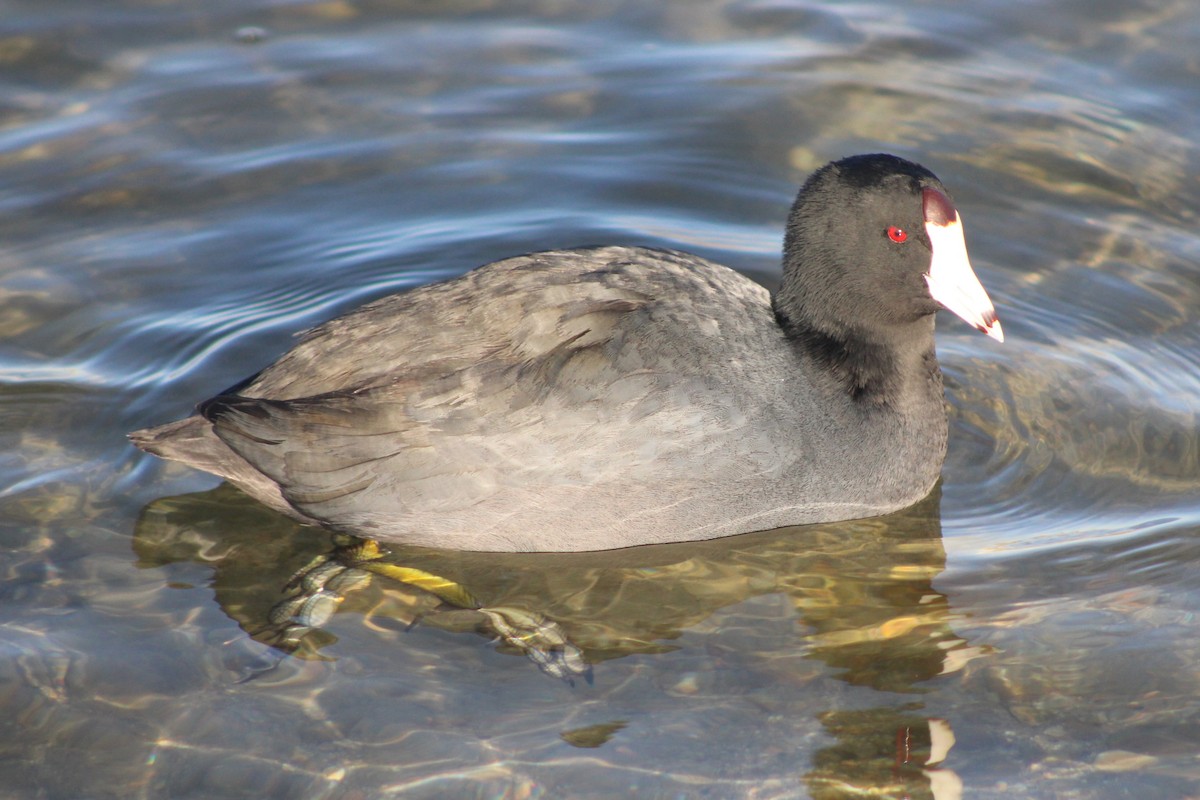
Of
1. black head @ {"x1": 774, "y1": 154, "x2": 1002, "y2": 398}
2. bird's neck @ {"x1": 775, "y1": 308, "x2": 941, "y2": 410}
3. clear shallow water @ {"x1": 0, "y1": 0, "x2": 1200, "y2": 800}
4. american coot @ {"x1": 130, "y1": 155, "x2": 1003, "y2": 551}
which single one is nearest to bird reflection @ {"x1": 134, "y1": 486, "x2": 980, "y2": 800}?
clear shallow water @ {"x1": 0, "y1": 0, "x2": 1200, "y2": 800}

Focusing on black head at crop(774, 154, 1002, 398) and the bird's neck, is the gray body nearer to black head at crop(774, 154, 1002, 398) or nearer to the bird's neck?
the bird's neck

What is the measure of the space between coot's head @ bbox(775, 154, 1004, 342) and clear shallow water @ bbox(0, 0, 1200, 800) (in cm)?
72

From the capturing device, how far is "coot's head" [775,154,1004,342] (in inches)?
184

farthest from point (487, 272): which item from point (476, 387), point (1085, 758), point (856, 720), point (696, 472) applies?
point (1085, 758)

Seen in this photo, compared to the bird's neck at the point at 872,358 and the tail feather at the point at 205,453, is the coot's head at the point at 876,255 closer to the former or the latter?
the bird's neck at the point at 872,358

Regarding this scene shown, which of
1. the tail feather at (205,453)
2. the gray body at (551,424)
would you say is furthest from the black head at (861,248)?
the tail feather at (205,453)

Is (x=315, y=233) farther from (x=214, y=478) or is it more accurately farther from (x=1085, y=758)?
(x=1085, y=758)

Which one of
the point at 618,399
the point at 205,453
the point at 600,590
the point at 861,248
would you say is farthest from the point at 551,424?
the point at 861,248

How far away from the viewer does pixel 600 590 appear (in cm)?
459

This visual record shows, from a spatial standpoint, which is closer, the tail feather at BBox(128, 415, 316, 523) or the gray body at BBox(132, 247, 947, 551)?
the gray body at BBox(132, 247, 947, 551)

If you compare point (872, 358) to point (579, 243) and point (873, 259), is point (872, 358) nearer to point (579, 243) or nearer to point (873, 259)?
point (873, 259)

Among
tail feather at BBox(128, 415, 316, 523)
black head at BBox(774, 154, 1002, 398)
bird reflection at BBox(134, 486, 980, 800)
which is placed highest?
black head at BBox(774, 154, 1002, 398)

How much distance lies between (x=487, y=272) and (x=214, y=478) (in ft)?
4.28

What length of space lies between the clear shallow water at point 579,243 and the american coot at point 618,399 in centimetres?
34
